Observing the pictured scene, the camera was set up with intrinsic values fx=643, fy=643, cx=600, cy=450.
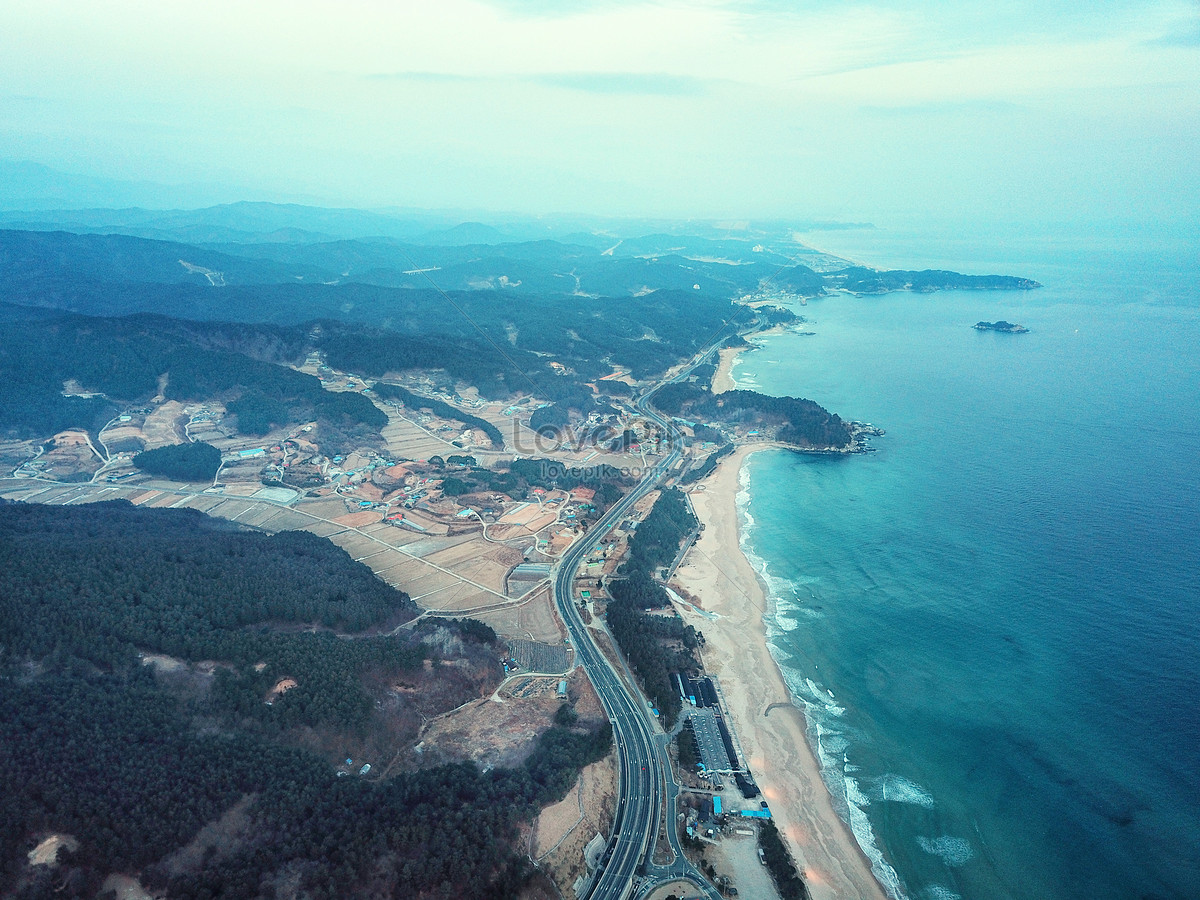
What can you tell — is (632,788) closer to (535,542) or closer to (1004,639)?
(535,542)

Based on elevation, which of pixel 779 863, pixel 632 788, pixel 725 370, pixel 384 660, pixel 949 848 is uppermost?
pixel 384 660

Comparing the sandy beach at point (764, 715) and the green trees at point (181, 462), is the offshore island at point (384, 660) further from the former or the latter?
the green trees at point (181, 462)

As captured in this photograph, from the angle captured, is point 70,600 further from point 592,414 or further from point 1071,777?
point 592,414

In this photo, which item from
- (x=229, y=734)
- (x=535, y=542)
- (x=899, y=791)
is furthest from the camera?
(x=535, y=542)

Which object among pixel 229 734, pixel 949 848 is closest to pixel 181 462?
pixel 229 734

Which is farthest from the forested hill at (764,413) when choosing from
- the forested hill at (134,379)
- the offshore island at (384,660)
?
the forested hill at (134,379)

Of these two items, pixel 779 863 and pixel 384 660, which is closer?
pixel 779 863

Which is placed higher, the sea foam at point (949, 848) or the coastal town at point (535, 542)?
the coastal town at point (535, 542)

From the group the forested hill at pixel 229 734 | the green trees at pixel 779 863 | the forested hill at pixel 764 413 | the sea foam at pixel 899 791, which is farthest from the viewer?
the forested hill at pixel 764 413
